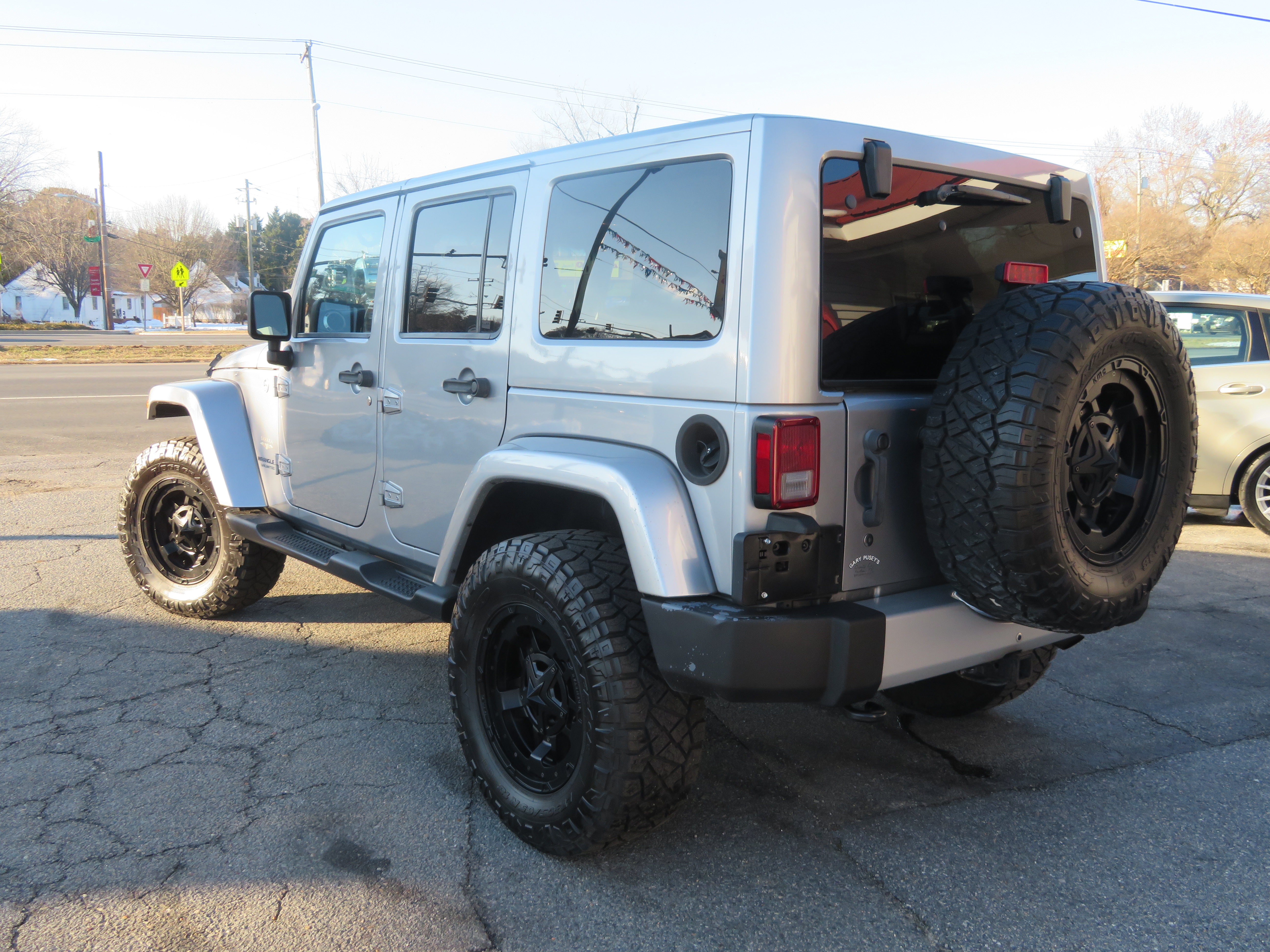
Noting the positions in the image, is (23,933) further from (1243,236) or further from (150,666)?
(1243,236)

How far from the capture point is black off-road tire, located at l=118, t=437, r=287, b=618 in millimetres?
4648

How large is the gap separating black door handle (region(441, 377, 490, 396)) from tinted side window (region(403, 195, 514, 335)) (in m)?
0.17

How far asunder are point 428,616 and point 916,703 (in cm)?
199

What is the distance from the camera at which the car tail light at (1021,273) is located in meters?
2.75

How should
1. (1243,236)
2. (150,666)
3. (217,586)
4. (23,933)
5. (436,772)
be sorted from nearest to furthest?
(23,933)
(436,772)
(150,666)
(217,586)
(1243,236)

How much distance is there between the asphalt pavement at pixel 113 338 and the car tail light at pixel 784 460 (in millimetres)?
31015

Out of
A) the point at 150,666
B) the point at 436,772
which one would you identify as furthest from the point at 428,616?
the point at 150,666

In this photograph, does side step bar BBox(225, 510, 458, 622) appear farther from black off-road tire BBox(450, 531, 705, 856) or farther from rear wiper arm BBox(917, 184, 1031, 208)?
rear wiper arm BBox(917, 184, 1031, 208)

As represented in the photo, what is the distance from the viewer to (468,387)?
320cm

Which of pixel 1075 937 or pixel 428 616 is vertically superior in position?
pixel 428 616

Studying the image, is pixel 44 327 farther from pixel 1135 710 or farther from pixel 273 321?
pixel 1135 710

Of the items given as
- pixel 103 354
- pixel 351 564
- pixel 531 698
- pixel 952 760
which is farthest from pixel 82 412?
pixel 103 354

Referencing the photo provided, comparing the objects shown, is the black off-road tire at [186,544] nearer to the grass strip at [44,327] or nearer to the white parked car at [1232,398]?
the white parked car at [1232,398]

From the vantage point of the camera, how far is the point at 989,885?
2.60 metres
